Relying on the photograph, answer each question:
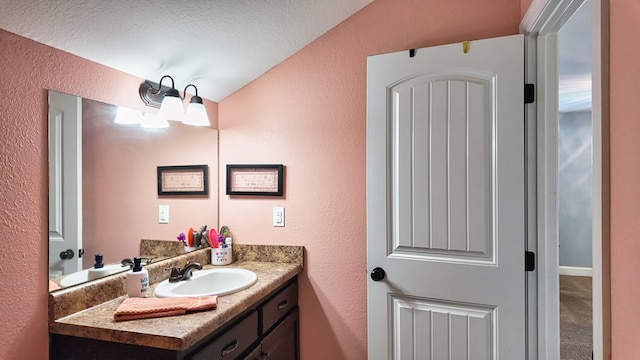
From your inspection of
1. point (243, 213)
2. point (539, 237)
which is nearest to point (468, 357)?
point (539, 237)

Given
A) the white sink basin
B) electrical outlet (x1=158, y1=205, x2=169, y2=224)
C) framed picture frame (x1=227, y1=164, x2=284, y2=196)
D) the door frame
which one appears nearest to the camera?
the door frame

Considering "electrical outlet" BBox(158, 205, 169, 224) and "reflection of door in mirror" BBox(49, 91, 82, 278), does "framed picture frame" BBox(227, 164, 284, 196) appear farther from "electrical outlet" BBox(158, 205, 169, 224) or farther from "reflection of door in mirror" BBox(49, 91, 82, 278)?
"reflection of door in mirror" BBox(49, 91, 82, 278)

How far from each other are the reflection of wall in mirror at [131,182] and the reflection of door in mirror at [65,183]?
0.04 m

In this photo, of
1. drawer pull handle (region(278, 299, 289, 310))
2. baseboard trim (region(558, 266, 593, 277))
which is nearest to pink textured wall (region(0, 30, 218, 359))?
drawer pull handle (region(278, 299, 289, 310))

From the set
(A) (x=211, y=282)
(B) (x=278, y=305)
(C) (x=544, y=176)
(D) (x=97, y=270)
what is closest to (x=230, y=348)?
(B) (x=278, y=305)

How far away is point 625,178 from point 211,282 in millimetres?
1753

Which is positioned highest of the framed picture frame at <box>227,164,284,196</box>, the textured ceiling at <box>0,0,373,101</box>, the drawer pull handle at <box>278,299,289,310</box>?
the textured ceiling at <box>0,0,373,101</box>

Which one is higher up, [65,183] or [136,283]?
[65,183]

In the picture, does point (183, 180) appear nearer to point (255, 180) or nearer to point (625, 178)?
point (255, 180)

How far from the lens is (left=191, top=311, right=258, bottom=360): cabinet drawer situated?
1.25 m

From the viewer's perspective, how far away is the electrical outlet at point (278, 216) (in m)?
2.08

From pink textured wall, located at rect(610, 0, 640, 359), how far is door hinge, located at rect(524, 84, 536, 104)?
709mm

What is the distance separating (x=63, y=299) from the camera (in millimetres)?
1280

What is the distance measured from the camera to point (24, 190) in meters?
1.19
